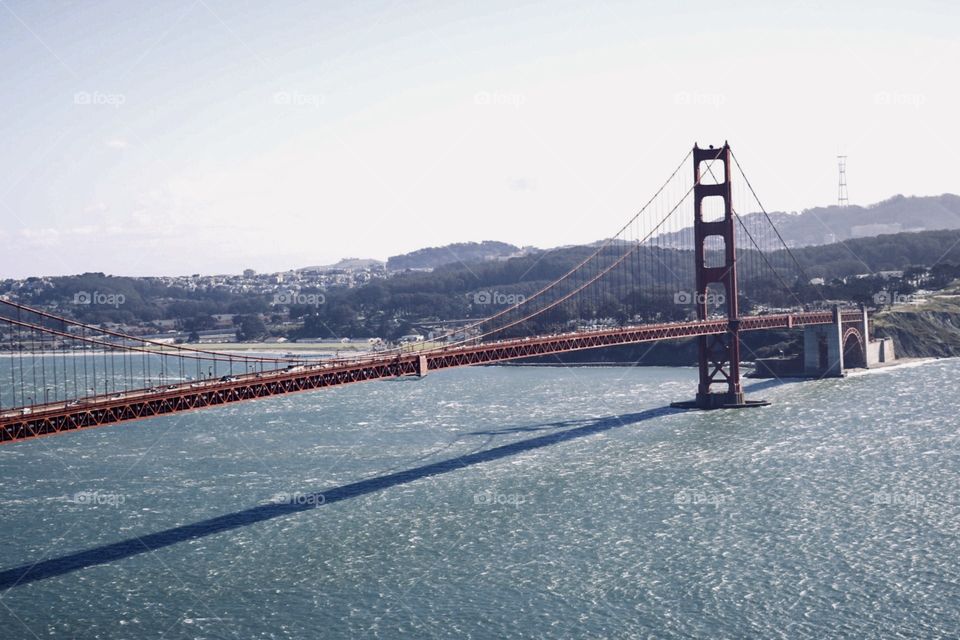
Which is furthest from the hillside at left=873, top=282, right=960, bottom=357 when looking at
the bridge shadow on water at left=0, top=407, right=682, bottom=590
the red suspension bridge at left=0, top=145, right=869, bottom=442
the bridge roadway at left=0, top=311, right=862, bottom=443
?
the bridge shadow on water at left=0, top=407, right=682, bottom=590

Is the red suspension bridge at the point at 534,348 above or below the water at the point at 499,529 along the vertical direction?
above

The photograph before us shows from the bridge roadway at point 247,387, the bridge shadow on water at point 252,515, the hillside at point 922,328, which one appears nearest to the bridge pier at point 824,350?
the hillside at point 922,328

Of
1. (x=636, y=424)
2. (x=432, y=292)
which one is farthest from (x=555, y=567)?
(x=432, y=292)

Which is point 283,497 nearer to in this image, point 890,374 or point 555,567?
point 555,567

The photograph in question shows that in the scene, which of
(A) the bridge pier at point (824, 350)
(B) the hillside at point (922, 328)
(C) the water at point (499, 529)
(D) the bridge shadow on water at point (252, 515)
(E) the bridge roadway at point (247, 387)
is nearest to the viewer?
(C) the water at point (499, 529)

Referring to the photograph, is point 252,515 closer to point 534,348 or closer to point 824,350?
point 534,348

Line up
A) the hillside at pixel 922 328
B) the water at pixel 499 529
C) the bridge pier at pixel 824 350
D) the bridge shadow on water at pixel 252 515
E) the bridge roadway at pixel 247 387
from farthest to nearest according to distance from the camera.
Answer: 1. the hillside at pixel 922 328
2. the bridge pier at pixel 824 350
3. the bridge shadow on water at pixel 252 515
4. the bridge roadway at pixel 247 387
5. the water at pixel 499 529

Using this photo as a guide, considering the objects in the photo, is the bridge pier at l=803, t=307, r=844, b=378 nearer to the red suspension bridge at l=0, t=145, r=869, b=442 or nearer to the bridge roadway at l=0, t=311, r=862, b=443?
the red suspension bridge at l=0, t=145, r=869, b=442

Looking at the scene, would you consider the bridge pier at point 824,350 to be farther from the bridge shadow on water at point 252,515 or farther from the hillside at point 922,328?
the bridge shadow on water at point 252,515
